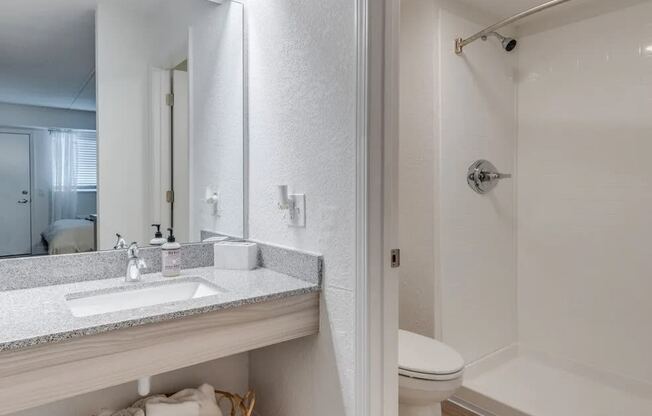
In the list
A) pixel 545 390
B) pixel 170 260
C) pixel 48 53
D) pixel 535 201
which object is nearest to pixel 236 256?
pixel 170 260

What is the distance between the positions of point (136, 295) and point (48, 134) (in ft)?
2.01

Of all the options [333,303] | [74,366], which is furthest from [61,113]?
[333,303]

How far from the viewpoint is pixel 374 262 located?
125 centimetres

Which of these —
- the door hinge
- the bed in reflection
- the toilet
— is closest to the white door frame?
the door hinge

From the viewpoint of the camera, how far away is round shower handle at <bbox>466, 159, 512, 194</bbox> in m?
2.46

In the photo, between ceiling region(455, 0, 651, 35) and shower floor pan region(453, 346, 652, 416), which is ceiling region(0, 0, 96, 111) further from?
shower floor pan region(453, 346, 652, 416)

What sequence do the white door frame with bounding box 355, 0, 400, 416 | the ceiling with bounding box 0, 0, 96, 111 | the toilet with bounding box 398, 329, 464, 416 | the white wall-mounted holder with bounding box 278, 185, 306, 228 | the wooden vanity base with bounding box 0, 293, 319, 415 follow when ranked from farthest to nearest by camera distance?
the toilet with bounding box 398, 329, 464, 416
the white wall-mounted holder with bounding box 278, 185, 306, 228
the ceiling with bounding box 0, 0, 96, 111
the white door frame with bounding box 355, 0, 400, 416
the wooden vanity base with bounding box 0, 293, 319, 415

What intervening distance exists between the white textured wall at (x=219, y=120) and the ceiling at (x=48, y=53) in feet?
1.31

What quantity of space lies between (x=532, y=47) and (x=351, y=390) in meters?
2.37

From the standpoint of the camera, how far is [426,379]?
5.24ft

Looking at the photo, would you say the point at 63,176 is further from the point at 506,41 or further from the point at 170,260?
the point at 506,41

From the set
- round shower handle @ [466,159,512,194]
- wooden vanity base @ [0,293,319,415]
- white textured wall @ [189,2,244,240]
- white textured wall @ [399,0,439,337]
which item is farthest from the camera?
A: round shower handle @ [466,159,512,194]

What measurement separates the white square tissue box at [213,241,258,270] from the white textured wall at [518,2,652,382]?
189 centimetres

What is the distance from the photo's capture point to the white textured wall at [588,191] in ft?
7.50
